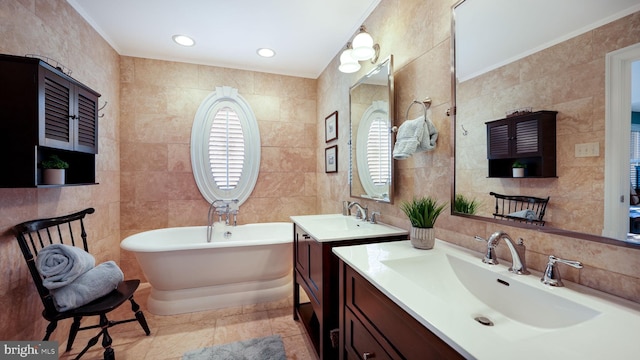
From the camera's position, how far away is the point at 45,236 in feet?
5.94

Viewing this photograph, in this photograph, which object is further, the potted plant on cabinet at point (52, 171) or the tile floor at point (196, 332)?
the tile floor at point (196, 332)

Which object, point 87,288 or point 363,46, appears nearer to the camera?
point 87,288

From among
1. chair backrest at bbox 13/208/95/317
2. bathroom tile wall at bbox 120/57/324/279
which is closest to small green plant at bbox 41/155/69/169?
chair backrest at bbox 13/208/95/317

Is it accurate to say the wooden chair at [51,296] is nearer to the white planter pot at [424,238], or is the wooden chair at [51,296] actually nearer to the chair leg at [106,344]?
the chair leg at [106,344]

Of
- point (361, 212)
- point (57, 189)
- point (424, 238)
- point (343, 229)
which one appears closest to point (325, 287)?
point (343, 229)

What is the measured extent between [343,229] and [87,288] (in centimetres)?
174

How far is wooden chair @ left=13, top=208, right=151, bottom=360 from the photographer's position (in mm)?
1535

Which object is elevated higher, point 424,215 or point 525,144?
point 525,144

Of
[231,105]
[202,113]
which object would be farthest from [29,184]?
[231,105]

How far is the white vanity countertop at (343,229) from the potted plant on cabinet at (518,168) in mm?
755

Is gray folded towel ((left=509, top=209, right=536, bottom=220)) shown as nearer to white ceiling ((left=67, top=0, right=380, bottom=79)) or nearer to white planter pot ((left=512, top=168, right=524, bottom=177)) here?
white planter pot ((left=512, top=168, right=524, bottom=177))

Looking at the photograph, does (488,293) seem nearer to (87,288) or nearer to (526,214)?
(526,214)

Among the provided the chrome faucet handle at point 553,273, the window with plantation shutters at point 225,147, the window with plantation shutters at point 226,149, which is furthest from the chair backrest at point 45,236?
the chrome faucet handle at point 553,273

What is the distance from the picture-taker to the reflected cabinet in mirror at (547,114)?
2.51ft
